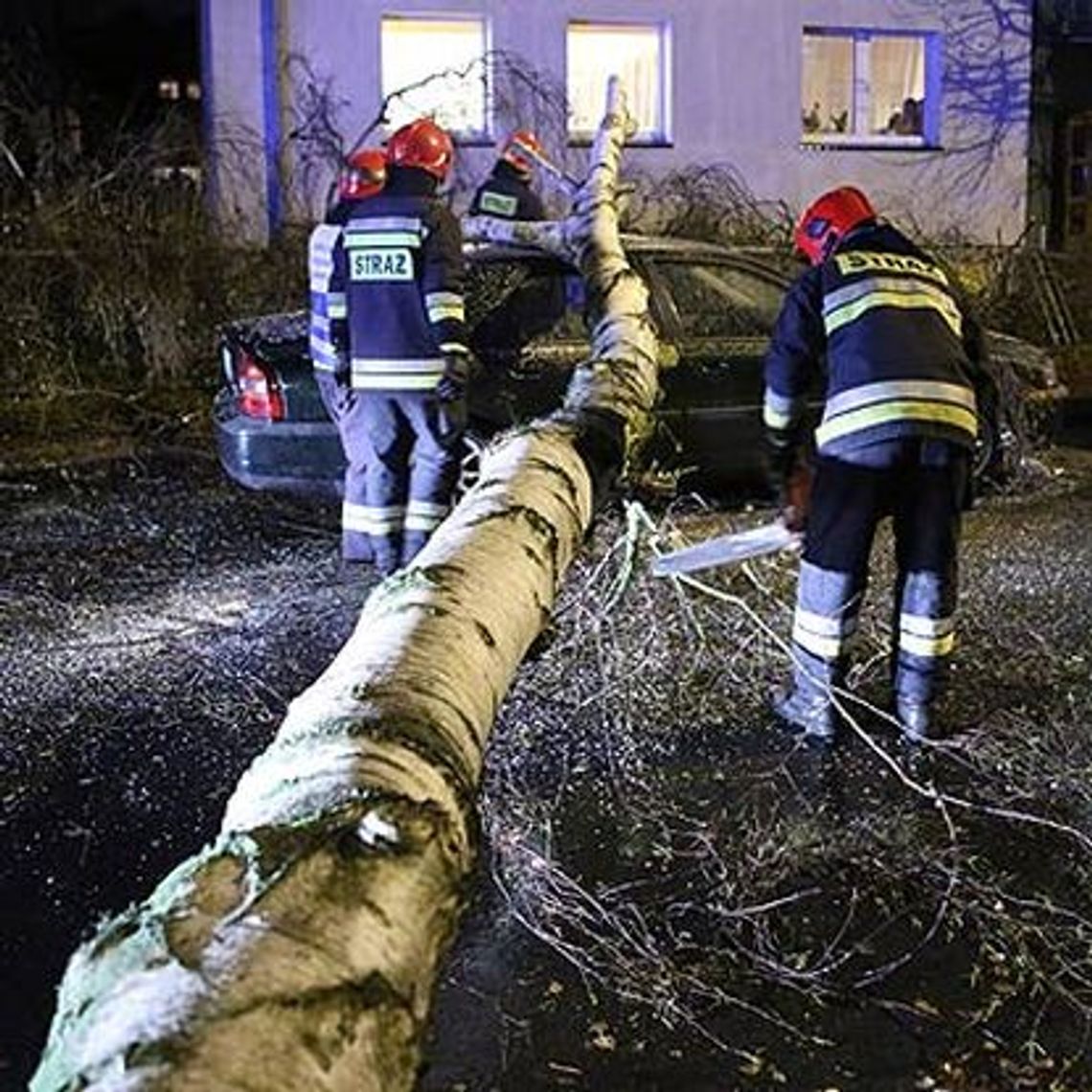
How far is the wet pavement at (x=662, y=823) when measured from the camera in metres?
3.36

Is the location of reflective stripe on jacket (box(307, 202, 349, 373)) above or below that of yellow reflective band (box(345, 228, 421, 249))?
below

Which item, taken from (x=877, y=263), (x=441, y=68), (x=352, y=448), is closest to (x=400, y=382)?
(x=352, y=448)

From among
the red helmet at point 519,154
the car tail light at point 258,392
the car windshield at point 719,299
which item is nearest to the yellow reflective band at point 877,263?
the car windshield at point 719,299

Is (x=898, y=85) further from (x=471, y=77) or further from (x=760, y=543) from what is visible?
(x=760, y=543)

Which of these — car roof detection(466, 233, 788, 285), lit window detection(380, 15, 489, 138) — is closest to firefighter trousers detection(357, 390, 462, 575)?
Result: car roof detection(466, 233, 788, 285)

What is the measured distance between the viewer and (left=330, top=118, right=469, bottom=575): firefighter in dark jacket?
6547 mm

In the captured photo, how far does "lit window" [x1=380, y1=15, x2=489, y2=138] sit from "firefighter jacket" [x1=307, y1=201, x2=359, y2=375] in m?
8.70

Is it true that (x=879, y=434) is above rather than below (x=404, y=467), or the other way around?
above

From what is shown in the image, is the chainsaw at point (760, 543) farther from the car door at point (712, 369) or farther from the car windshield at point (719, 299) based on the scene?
the car windshield at point (719, 299)

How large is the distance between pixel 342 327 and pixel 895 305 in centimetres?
271

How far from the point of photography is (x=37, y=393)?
1156 cm

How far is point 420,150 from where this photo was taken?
261 inches

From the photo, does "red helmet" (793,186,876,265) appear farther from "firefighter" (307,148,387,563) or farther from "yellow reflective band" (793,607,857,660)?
"firefighter" (307,148,387,563)

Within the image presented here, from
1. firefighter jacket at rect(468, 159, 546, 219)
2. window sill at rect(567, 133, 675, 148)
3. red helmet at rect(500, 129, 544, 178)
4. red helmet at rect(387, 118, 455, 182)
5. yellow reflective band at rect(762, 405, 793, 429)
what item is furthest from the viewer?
window sill at rect(567, 133, 675, 148)
